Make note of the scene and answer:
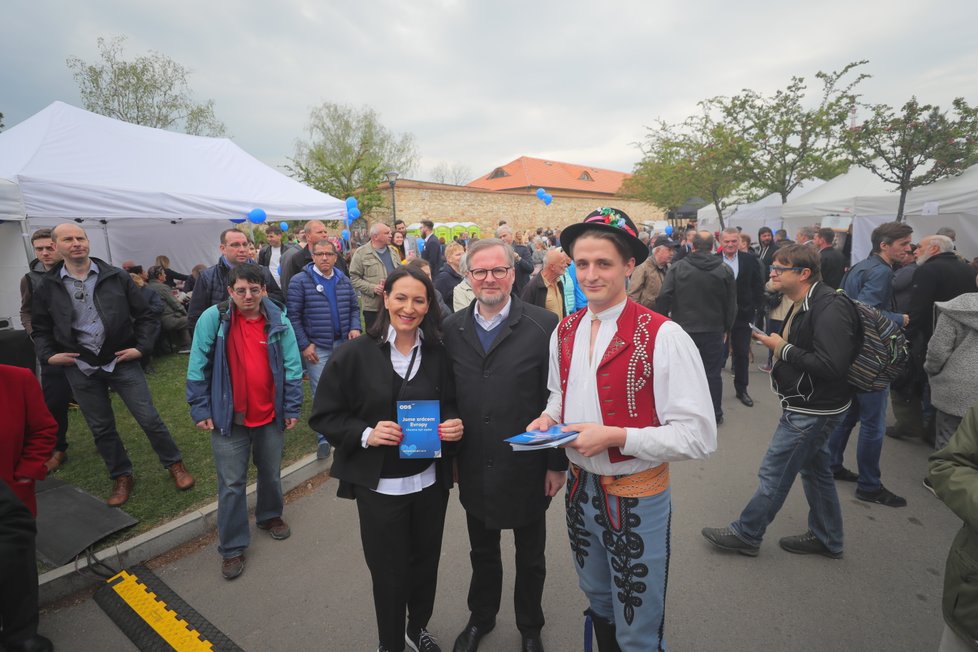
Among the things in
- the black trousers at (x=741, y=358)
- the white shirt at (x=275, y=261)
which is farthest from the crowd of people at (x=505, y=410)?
the white shirt at (x=275, y=261)

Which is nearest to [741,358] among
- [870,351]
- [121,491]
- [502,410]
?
[870,351]

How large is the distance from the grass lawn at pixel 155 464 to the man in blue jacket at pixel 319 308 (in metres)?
0.68

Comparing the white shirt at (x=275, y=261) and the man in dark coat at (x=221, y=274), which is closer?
the man in dark coat at (x=221, y=274)

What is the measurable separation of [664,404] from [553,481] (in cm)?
79

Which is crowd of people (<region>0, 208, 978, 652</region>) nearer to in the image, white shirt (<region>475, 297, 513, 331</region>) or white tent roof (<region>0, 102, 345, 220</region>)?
white shirt (<region>475, 297, 513, 331</region>)

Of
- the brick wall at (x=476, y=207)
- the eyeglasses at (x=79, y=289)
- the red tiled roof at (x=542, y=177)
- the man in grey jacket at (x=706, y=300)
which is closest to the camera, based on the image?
the eyeglasses at (x=79, y=289)

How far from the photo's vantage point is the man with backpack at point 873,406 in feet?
11.8

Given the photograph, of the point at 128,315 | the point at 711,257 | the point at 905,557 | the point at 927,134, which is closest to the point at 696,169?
the point at 927,134

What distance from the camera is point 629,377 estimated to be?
5.50 ft

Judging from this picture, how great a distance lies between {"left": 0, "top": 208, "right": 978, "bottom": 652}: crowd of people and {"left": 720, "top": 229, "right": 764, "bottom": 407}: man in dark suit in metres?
1.80

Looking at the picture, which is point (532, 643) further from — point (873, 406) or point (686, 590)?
point (873, 406)

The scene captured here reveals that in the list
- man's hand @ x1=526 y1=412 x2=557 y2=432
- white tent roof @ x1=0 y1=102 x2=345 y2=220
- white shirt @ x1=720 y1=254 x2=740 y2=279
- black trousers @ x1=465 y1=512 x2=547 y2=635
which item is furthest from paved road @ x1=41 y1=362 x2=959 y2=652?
white tent roof @ x1=0 y1=102 x2=345 y2=220

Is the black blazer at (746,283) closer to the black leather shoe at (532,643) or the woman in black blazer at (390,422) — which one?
the black leather shoe at (532,643)

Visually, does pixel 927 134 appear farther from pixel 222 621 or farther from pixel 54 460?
pixel 54 460
